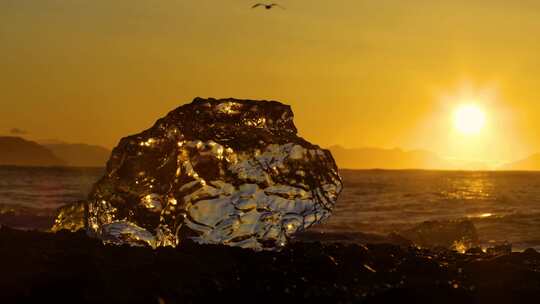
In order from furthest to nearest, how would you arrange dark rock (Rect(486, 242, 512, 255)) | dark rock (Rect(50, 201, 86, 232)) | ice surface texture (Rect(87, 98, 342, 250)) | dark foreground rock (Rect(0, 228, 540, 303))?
1. dark rock (Rect(50, 201, 86, 232))
2. dark rock (Rect(486, 242, 512, 255))
3. ice surface texture (Rect(87, 98, 342, 250))
4. dark foreground rock (Rect(0, 228, 540, 303))

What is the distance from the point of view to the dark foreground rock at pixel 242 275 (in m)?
4.98

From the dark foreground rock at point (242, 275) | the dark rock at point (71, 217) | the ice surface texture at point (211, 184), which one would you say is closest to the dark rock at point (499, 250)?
the dark foreground rock at point (242, 275)

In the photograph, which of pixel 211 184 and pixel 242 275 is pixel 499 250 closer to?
pixel 211 184

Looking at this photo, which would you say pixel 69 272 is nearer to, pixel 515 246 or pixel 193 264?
pixel 193 264

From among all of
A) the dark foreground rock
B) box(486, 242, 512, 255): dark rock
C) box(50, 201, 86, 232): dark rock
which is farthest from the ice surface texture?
box(486, 242, 512, 255): dark rock

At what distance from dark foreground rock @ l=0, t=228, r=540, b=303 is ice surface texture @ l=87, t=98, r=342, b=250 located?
48 cm

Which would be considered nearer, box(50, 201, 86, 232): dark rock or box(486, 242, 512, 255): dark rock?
box(486, 242, 512, 255): dark rock

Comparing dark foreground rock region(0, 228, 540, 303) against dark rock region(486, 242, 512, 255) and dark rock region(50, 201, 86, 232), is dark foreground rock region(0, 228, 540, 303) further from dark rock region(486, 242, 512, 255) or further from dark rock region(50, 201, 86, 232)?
dark rock region(50, 201, 86, 232)

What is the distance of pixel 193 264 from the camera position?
19.2ft

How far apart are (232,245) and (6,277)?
8.66 feet

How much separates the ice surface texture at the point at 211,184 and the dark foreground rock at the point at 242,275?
18.9 inches

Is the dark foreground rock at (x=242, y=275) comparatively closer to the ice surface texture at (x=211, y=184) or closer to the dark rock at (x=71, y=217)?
the ice surface texture at (x=211, y=184)

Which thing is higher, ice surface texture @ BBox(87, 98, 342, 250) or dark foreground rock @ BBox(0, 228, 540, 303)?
ice surface texture @ BBox(87, 98, 342, 250)

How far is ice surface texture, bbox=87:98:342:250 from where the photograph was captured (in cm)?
721
